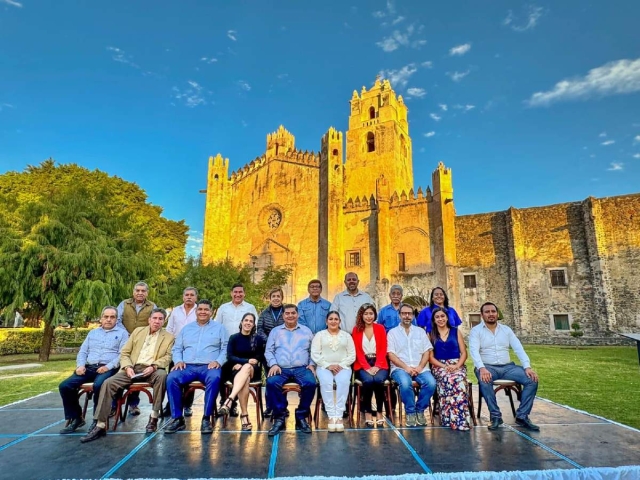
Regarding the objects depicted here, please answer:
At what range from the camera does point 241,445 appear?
13.9 feet

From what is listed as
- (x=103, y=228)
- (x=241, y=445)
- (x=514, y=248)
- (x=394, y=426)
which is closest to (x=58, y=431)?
(x=241, y=445)

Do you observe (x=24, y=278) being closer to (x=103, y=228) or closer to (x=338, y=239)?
(x=103, y=228)

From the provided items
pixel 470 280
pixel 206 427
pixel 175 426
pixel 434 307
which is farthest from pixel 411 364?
pixel 470 280

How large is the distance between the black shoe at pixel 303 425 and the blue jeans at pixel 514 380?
2211 mm

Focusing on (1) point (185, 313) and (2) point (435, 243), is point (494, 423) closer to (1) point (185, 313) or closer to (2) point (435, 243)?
(1) point (185, 313)

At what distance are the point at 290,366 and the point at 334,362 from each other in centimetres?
59

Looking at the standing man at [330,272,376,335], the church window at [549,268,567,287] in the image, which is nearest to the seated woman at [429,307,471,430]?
the standing man at [330,272,376,335]

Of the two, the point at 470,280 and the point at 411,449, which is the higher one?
the point at 470,280

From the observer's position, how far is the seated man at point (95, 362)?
4.88 m

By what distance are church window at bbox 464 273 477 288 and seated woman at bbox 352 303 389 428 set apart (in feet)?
71.9

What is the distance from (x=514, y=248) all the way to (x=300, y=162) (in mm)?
15683

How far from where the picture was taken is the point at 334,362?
5234 millimetres

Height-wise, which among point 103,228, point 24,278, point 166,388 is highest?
point 103,228

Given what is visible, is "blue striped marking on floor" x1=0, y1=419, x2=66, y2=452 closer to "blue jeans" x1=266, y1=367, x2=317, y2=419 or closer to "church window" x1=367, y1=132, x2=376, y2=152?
"blue jeans" x1=266, y1=367, x2=317, y2=419
